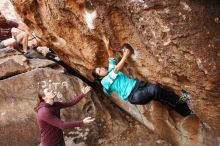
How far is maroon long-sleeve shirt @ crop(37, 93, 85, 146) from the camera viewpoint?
270 inches

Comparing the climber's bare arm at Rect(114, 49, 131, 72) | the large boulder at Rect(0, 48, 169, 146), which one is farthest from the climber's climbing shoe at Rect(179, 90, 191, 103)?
the large boulder at Rect(0, 48, 169, 146)

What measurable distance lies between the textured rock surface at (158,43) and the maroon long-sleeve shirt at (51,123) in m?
1.39

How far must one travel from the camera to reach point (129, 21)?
667 cm

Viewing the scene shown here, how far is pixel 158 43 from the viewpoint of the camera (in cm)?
606

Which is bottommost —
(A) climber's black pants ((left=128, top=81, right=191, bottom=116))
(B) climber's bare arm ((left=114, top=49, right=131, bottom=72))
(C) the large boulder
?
(C) the large boulder

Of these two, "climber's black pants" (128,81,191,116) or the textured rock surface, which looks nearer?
the textured rock surface

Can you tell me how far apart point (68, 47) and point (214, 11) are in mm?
3505

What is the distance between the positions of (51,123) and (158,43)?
7.45ft

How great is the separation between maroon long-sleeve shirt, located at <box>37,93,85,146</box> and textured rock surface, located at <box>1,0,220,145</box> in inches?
54.8

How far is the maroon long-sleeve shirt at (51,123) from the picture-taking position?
6852mm

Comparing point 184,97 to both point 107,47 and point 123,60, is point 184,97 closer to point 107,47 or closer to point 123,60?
point 123,60

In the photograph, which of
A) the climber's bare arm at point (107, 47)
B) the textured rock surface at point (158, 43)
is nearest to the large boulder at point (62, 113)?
the textured rock surface at point (158, 43)

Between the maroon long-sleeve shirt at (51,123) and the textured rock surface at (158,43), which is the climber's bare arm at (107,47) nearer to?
the textured rock surface at (158,43)

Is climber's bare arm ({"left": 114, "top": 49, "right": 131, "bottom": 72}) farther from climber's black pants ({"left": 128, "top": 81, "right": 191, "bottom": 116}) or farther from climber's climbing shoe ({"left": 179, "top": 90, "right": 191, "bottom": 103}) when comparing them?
climber's climbing shoe ({"left": 179, "top": 90, "right": 191, "bottom": 103})
